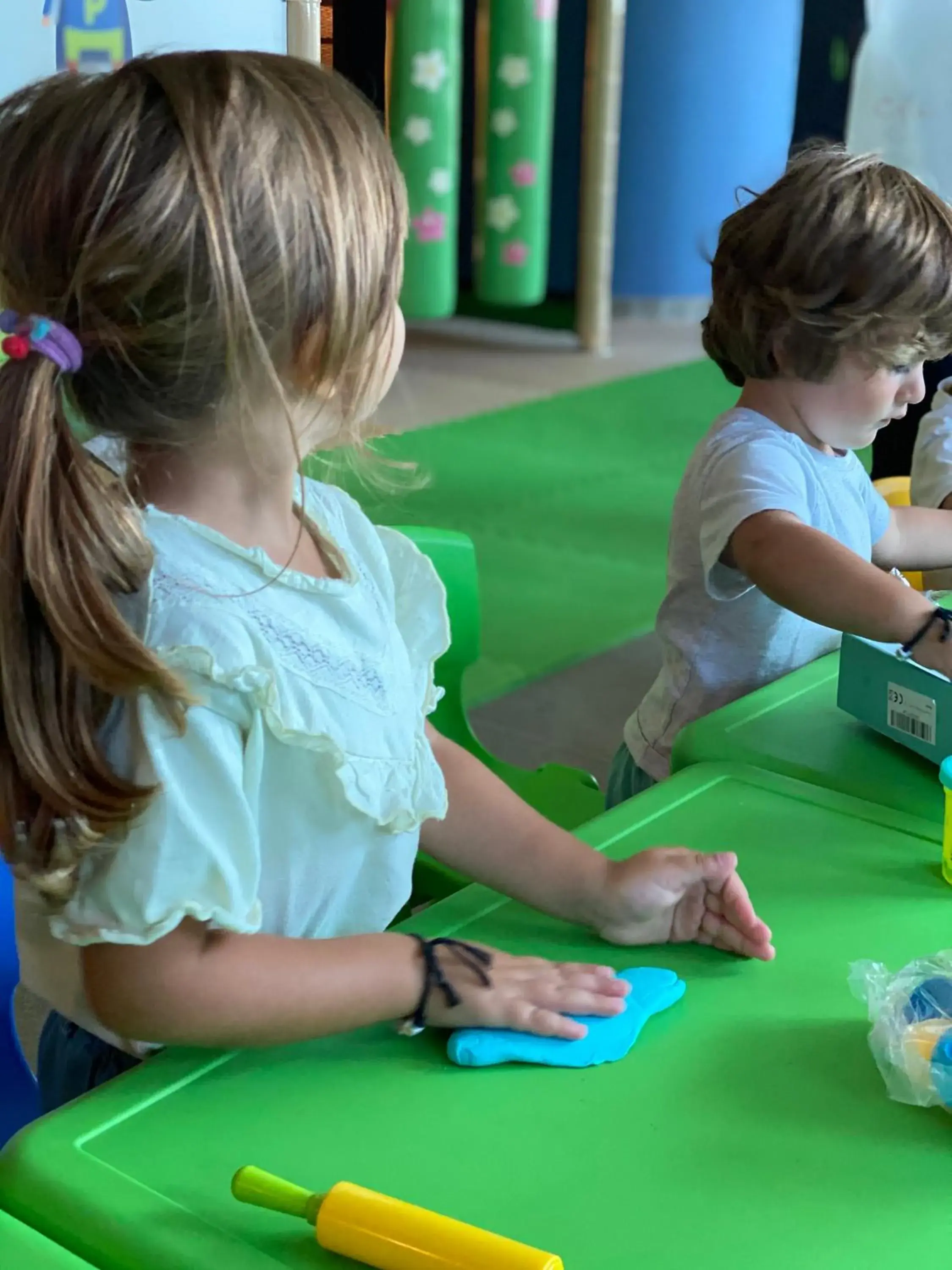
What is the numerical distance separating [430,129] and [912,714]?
319 cm

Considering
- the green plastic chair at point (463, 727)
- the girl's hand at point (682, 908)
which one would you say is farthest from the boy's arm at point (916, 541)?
the girl's hand at point (682, 908)

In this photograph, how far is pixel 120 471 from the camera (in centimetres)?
65

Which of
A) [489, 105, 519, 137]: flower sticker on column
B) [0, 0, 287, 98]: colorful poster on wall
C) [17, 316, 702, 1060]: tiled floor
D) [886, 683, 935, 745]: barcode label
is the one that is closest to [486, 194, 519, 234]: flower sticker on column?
[489, 105, 519, 137]: flower sticker on column

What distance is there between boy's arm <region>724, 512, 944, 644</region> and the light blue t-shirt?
0.20 feet

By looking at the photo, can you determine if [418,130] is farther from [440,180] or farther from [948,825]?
[948,825]

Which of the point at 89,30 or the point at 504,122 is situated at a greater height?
the point at 89,30

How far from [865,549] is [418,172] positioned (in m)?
2.84

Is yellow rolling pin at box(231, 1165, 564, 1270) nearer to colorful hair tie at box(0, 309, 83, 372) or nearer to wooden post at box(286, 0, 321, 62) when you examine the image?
colorful hair tie at box(0, 309, 83, 372)

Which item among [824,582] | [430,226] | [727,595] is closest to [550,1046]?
[824,582]

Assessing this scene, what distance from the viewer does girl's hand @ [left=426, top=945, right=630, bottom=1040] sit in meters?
0.63

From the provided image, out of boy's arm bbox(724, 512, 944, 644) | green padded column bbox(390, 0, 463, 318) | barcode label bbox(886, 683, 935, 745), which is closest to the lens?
barcode label bbox(886, 683, 935, 745)

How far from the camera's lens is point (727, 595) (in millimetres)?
1174

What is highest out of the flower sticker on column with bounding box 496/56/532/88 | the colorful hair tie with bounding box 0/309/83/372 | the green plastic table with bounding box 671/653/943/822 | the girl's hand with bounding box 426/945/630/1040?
the colorful hair tie with bounding box 0/309/83/372

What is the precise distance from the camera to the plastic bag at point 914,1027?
58cm
